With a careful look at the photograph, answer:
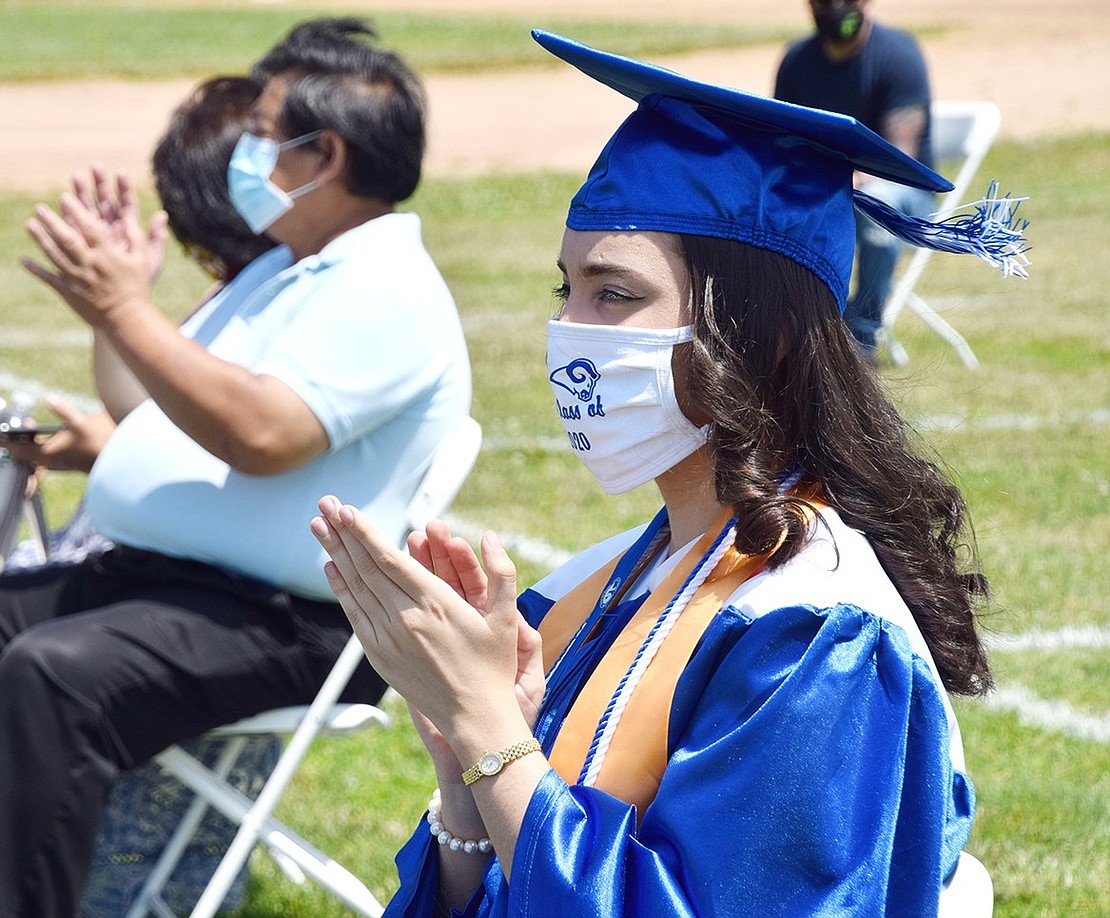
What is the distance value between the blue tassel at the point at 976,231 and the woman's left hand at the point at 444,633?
76 centimetres

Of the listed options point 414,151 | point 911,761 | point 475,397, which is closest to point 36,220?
point 414,151

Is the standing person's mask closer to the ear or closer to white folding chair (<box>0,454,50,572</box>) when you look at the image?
the ear

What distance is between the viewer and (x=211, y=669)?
305cm

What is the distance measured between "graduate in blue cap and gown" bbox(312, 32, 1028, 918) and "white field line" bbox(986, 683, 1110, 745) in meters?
2.21

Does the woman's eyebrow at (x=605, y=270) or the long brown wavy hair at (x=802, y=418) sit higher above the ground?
the woman's eyebrow at (x=605, y=270)

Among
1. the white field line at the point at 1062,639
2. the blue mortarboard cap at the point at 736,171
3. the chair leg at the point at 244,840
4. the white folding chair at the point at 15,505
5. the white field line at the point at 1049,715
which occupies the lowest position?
the white field line at the point at 1062,639

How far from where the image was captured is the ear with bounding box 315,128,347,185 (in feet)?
11.8

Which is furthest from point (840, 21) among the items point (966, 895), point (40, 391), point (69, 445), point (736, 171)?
point (966, 895)

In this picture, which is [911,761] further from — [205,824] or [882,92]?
[882,92]

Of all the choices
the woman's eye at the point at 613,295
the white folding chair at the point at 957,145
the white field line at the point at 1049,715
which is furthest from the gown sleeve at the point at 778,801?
the white folding chair at the point at 957,145

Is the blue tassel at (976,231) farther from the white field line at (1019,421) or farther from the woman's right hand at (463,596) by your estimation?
the white field line at (1019,421)

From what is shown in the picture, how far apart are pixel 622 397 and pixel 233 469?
A: 134cm

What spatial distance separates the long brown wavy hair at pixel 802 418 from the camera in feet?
6.55

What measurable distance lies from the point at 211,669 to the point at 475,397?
5.46m
